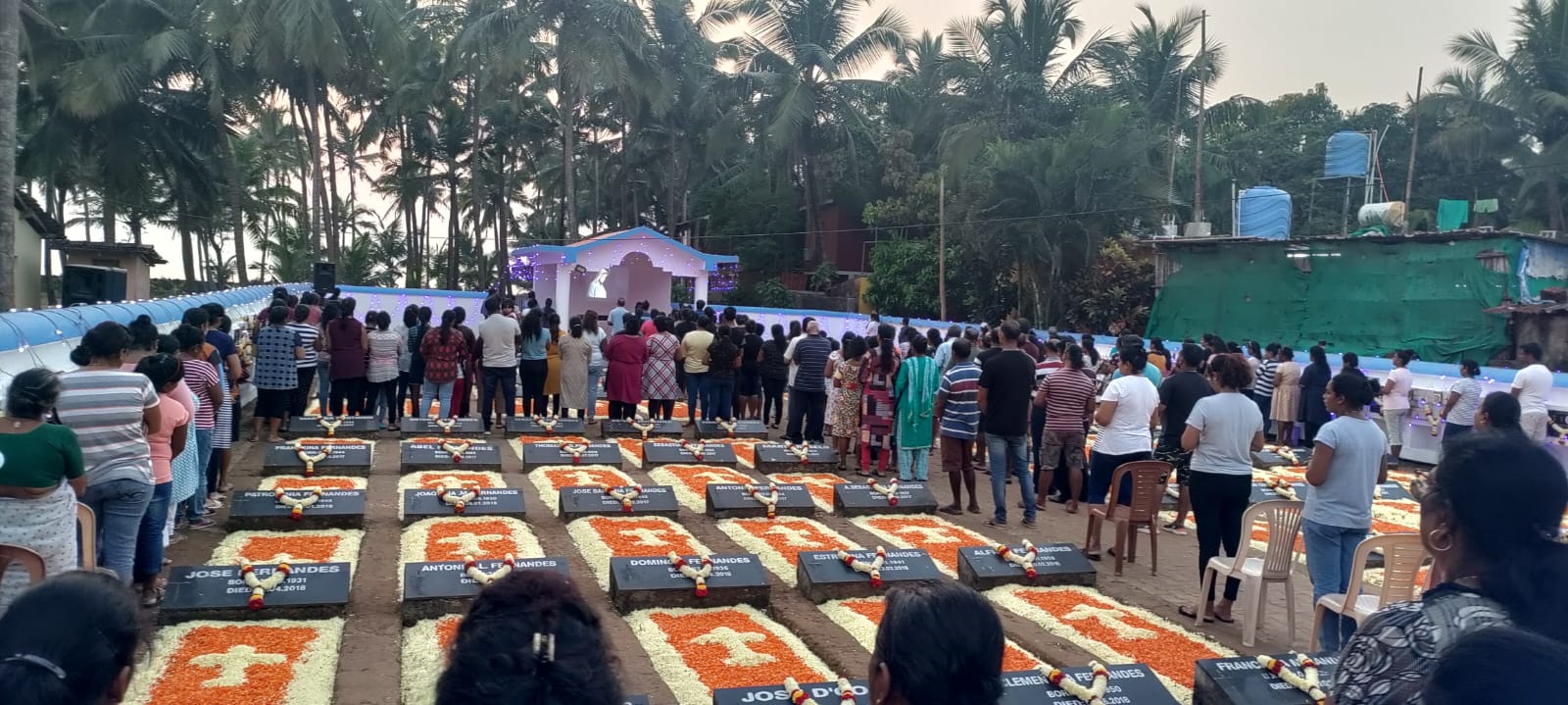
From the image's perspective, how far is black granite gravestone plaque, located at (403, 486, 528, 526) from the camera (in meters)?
8.23

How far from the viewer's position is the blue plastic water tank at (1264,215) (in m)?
23.6

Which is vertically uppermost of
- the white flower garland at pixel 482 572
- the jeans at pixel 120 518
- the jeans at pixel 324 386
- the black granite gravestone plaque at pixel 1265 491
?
the jeans at pixel 324 386

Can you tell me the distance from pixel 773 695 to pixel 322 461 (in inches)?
285

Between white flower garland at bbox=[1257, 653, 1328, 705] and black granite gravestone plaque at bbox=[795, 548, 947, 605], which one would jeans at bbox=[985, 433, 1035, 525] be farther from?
white flower garland at bbox=[1257, 653, 1328, 705]

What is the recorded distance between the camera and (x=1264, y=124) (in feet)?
123

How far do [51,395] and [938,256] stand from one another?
28.4 metres

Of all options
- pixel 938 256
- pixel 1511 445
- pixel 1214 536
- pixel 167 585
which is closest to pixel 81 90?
pixel 938 256

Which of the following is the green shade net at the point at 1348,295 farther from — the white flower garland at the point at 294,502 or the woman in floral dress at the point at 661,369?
the white flower garland at the point at 294,502

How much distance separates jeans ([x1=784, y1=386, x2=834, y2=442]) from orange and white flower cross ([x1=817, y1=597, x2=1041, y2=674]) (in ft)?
19.2

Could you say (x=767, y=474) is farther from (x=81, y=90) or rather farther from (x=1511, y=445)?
(x=81, y=90)

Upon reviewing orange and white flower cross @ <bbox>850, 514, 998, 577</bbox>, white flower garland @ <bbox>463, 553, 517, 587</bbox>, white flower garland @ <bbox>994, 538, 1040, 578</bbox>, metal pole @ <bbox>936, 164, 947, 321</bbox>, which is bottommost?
orange and white flower cross @ <bbox>850, 514, 998, 577</bbox>

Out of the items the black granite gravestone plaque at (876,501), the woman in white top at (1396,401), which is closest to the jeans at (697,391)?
the black granite gravestone plaque at (876,501)

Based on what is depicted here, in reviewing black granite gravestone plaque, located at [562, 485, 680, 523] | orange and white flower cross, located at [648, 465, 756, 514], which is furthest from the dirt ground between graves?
orange and white flower cross, located at [648, 465, 756, 514]

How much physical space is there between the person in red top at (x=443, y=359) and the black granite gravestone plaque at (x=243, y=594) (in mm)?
6137
